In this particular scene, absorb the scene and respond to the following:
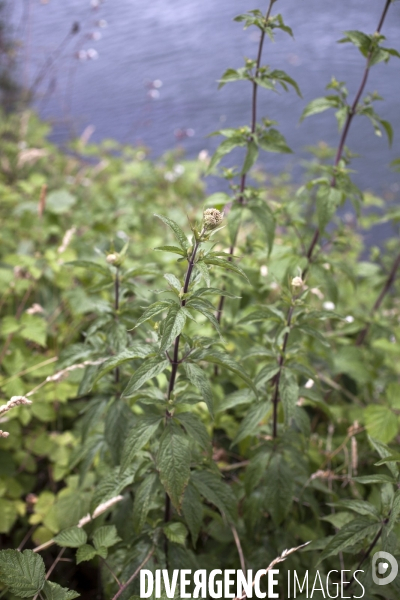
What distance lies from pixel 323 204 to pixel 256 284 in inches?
18.5

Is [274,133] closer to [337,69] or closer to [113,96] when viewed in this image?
[337,69]

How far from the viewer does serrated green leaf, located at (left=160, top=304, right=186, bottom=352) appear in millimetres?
1108

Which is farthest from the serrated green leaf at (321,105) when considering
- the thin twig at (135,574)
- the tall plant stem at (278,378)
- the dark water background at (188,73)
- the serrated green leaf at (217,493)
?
the dark water background at (188,73)

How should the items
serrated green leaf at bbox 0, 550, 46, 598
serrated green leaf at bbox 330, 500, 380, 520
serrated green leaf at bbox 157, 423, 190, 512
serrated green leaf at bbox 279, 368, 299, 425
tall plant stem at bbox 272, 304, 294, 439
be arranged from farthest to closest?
tall plant stem at bbox 272, 304, 294, 439 → serrated green leaf at bbox 279, 368, 299, 425 → serrated green leaf at bbox 330, 500, 380, 520 → serrated green leaf at bbox 157, 423, 190, 512 → serrated green leaf at bbox 0, 550, 46, 598

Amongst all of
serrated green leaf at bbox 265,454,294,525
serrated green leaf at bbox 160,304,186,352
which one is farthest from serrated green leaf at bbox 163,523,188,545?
serrated green leaf at bbox 160,304,186,352

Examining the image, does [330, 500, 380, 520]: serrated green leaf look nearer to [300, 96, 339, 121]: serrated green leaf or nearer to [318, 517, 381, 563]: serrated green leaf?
[318, 517, 381, 563]: serrated green leaf

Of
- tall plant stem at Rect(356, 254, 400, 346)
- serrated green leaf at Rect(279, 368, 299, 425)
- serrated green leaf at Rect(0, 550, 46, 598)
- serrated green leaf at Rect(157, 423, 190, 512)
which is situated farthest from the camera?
tall plant stem at Rect(356, 254, 400, 346)

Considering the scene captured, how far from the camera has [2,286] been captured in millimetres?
2598

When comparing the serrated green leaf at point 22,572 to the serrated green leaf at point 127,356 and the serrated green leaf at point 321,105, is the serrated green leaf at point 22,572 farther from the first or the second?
the serrated green leaf at point 321,105

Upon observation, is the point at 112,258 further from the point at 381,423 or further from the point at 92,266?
the point at 381,423

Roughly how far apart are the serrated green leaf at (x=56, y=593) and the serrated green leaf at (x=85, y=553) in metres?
0.08

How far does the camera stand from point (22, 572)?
112cm

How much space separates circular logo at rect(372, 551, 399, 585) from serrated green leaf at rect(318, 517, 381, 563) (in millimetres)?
63

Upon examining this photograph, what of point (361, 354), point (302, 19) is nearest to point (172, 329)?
point (361, 354)
